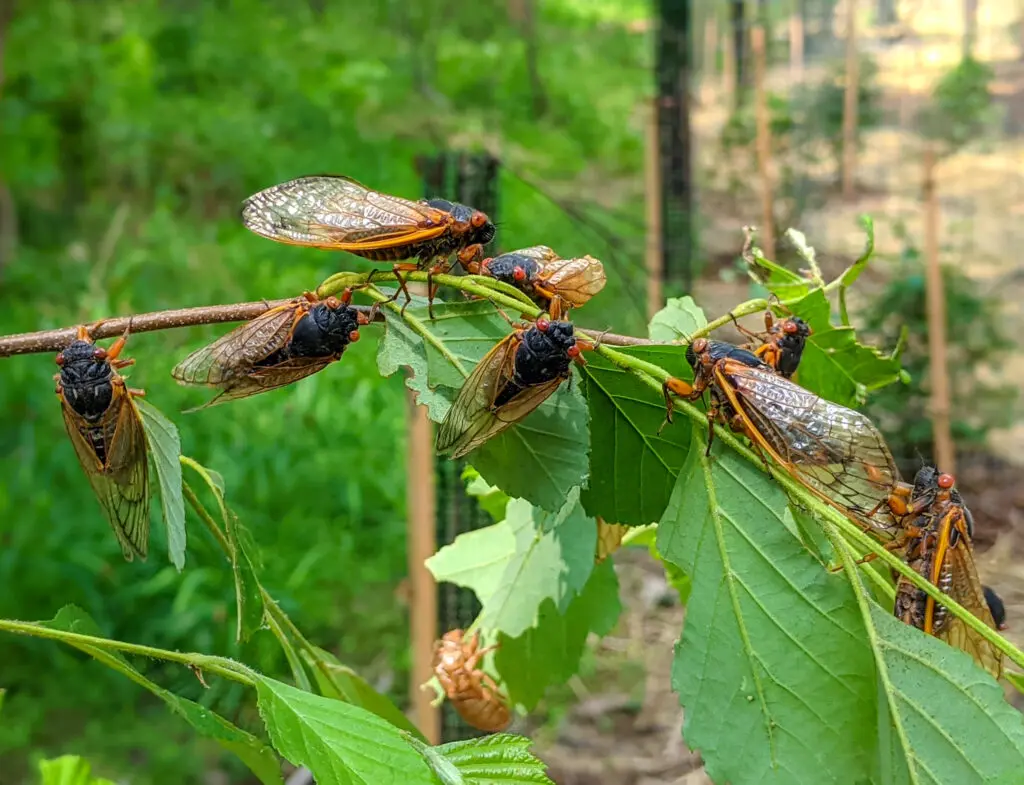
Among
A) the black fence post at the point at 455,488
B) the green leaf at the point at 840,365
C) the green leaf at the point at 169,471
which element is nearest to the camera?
the green leaf at the point at 169,471

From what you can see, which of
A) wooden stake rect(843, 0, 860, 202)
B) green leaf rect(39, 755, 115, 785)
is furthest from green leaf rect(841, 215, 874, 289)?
wooden stake rect(843, 0, 860, 202)

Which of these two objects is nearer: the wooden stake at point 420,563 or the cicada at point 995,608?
the cicada at point 995,608

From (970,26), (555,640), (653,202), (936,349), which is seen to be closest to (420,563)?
(555,640)

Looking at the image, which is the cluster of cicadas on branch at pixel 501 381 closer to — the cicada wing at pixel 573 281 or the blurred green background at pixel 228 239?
the cicada wing at pixel 573 281

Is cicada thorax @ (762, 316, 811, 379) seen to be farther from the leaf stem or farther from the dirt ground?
the leaf stem

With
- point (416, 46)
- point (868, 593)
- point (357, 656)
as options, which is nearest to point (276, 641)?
point (868, 593)

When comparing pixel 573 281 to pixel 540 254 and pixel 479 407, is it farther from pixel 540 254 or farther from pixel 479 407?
pixel 479 407

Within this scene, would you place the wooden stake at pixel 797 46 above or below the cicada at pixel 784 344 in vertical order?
below

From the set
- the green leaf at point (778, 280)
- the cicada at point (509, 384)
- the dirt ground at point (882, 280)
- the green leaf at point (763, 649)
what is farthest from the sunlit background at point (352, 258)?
the green leaf at point (763, 649)
